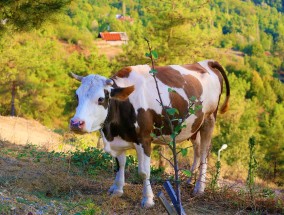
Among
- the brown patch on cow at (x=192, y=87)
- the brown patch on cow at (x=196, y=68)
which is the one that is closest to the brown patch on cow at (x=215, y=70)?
the brown patch on cow at (x=196, y=68)

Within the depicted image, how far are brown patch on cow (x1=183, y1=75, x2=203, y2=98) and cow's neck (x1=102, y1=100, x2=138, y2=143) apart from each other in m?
0.91

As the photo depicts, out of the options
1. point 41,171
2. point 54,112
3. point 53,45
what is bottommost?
point 54,112

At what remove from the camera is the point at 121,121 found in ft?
Answer: 16.5

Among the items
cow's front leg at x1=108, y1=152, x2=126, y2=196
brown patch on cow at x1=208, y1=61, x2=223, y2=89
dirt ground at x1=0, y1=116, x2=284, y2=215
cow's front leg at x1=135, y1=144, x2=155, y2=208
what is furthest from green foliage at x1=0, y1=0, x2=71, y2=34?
cow's front leg at x1=135, y1=144, x2=155, y2=208

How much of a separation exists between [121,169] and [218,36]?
546 inches

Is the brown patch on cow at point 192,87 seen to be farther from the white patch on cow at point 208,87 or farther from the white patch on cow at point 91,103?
the white patch on cow at point 91,103

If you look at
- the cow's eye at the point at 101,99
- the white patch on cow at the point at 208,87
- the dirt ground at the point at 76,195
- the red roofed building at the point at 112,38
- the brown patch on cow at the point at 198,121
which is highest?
the cow's eye at the point at 101,99

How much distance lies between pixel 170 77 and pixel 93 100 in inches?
48.7

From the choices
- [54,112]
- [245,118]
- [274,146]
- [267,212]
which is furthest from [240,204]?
[245,118]

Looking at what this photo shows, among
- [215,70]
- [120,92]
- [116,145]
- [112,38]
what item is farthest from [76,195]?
[112,38]

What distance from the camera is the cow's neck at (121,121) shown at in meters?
4.98

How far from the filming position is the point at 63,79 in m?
30.2

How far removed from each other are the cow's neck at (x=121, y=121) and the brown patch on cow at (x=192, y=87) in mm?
909

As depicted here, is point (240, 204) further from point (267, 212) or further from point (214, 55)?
point (214, 55)
